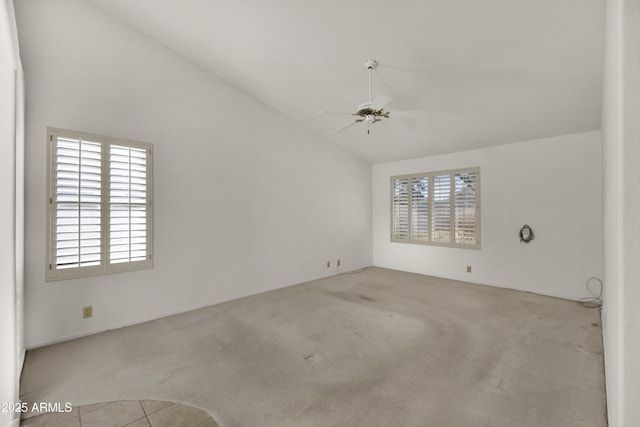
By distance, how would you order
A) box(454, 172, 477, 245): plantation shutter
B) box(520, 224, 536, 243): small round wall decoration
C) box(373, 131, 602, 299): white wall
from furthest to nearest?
box(454, 172, 477, 245): plantation shutter, box(520, 224, 536, 243): small round wall decoration, box(373, 131, 602, 299): white wall

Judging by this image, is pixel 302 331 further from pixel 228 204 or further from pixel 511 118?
pixel 511 118

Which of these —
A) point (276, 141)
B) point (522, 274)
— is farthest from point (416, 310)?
point (276, 141)

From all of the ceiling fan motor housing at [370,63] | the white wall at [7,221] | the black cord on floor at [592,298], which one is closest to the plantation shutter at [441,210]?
the black cord on floor at [592,298]

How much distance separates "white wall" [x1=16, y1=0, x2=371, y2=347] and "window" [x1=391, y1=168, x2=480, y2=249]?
5.81 feet

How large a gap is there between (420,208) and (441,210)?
450mm

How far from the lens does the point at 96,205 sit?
10.6ft

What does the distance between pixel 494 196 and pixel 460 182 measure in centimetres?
65

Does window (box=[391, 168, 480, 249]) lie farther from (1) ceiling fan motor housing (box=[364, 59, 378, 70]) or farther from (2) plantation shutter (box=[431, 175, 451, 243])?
(1) ceiling fan motor housing (box=[364, 59, 378, 70])

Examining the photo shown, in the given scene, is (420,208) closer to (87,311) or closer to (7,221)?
(87,311)

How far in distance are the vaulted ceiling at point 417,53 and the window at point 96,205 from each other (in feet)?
5.35

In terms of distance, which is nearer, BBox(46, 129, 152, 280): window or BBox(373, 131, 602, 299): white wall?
BBox(46, 129, 152, 280): window

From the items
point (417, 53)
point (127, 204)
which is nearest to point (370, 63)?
point (417, 53)

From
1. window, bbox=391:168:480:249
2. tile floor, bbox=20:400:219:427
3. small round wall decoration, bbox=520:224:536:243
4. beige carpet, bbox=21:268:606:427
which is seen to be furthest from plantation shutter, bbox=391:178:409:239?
tile floor, bbox=20:400:219:427

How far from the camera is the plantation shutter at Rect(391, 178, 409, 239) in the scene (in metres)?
6.39
